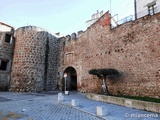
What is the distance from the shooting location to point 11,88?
15203 millimetres

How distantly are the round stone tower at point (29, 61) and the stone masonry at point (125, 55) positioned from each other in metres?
4.34

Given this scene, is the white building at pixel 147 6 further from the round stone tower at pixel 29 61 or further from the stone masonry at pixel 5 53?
the stone masonry at pixel 5 53

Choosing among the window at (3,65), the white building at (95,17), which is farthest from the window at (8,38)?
the white building at (95,17)

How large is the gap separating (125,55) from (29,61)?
33.3 feet

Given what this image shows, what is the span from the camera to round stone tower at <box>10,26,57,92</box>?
1506cm

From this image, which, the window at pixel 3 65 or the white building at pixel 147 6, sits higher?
the white building at pixel 147 6

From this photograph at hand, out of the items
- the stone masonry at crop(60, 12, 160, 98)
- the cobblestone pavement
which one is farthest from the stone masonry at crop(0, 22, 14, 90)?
the cobblestone pavement

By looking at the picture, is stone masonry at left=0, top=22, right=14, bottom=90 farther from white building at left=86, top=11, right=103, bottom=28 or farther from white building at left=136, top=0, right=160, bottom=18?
white building at left=136, top=0, right=160, bottom=18

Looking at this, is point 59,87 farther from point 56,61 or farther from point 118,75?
point 118,75

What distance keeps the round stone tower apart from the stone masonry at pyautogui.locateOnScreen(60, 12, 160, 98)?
4341 millimetres

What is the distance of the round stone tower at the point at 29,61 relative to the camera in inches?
593

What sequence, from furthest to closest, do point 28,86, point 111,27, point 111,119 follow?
point 28,86
point 111,27
point 111,119

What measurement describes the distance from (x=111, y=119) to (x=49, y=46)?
550 inches

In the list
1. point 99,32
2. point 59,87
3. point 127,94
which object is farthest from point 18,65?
point 127,94
